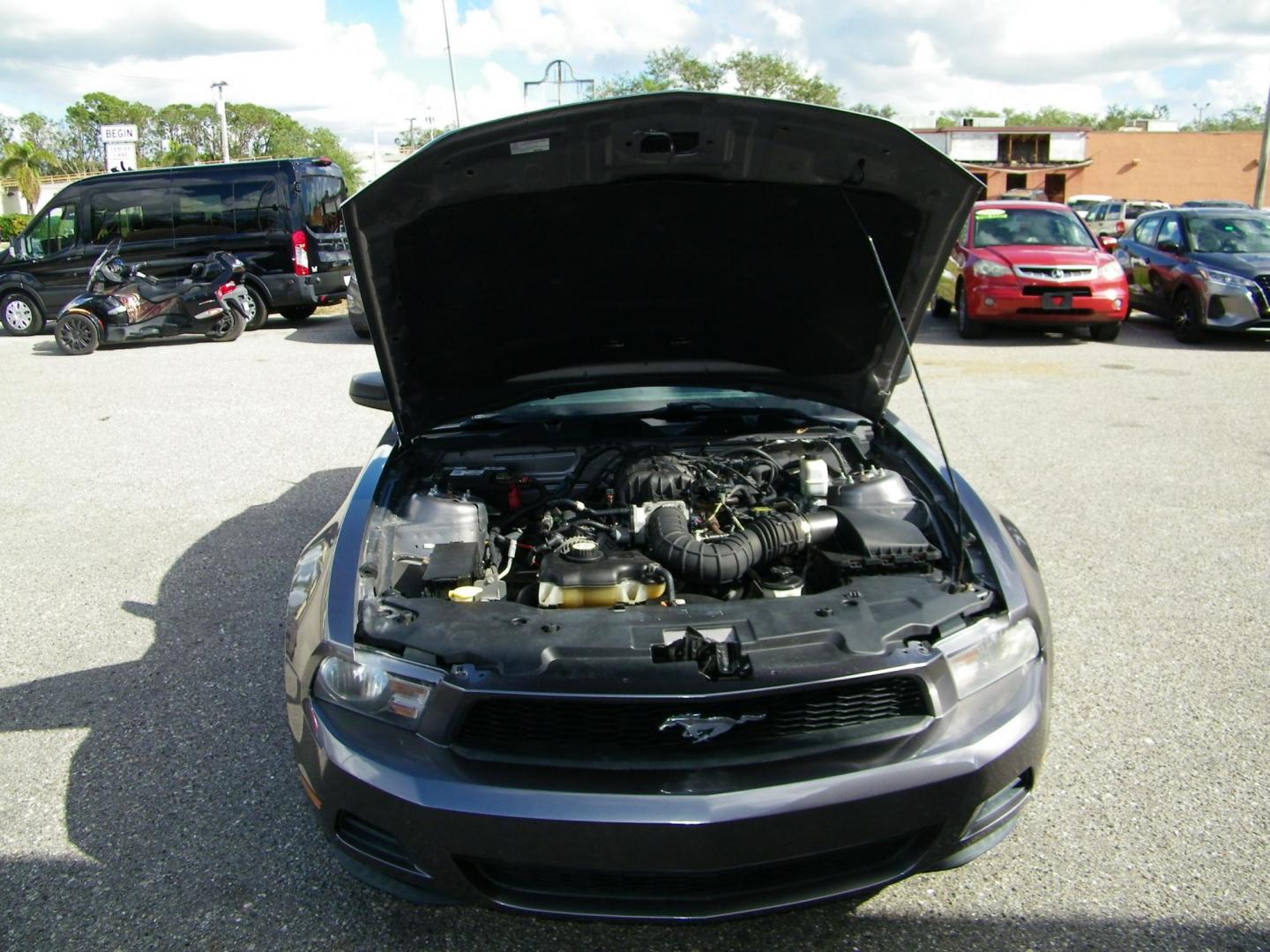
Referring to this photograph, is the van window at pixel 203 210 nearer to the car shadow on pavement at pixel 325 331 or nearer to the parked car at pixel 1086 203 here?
the car shadow on pavement at pixel 325 331

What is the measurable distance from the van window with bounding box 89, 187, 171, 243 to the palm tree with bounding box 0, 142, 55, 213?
39.2 metres

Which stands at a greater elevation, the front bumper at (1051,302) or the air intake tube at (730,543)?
the front bumper at (1051,302)

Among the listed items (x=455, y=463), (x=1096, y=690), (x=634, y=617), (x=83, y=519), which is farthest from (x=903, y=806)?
(x=83, y=519)

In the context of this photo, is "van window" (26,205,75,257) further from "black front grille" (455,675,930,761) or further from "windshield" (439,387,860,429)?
"black front grille" (455,675,930,761)

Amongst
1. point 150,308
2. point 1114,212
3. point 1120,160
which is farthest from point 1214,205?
point 1120,160

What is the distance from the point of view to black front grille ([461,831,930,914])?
2039 millimetres

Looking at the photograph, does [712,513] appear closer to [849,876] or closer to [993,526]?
[993,526]

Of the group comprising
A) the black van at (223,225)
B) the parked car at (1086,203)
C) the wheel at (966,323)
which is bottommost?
the wheel at (966,323)

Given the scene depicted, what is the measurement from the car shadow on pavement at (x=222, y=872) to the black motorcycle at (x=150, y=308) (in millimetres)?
10300

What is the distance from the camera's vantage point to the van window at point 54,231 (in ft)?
47.2

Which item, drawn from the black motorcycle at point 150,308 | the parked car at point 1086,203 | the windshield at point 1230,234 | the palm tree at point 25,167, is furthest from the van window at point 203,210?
the palm tree at point 25,167

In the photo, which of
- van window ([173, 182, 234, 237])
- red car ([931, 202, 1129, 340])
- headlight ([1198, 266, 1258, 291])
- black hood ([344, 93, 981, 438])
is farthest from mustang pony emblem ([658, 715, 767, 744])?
van window ([173, 182, 234, 237])

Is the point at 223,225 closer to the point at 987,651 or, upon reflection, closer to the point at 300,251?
the point at 300,251

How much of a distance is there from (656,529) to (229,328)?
12166 mm
